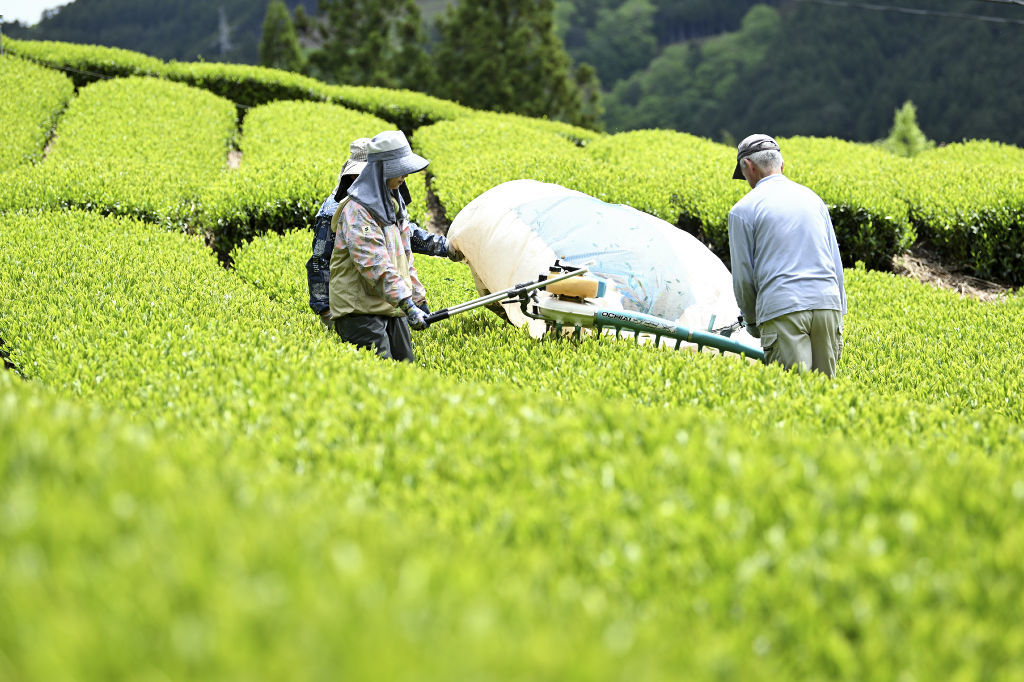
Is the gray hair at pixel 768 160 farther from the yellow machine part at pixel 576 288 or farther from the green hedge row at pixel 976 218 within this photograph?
the green hedge row at pixel 976 218

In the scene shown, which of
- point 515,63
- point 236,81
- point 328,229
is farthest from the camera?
point 515,63

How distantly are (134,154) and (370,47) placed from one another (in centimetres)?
2581

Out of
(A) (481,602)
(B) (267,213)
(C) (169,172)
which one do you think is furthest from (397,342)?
(C) (169,172)

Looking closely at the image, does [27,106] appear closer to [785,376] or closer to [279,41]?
[785,376]

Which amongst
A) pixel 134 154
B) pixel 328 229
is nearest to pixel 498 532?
pixel 328 229

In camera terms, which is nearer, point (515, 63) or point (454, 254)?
point (454, 254)

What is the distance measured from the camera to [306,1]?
102875mm

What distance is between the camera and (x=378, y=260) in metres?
5.27

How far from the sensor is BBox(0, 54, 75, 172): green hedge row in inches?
504

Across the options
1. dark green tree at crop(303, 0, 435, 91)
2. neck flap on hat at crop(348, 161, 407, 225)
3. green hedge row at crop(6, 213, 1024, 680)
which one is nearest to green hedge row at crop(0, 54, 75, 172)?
neck flap on hat at crop(348, 161, 407, 225)

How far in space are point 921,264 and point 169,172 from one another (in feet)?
34.3

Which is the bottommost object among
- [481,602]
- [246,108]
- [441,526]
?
[441,526]

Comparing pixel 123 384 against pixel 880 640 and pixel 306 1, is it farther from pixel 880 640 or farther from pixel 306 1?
pixel 306 1

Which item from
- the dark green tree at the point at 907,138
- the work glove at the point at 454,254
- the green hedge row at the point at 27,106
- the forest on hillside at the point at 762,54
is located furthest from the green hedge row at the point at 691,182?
the forest on hillside at the point at 762,54
